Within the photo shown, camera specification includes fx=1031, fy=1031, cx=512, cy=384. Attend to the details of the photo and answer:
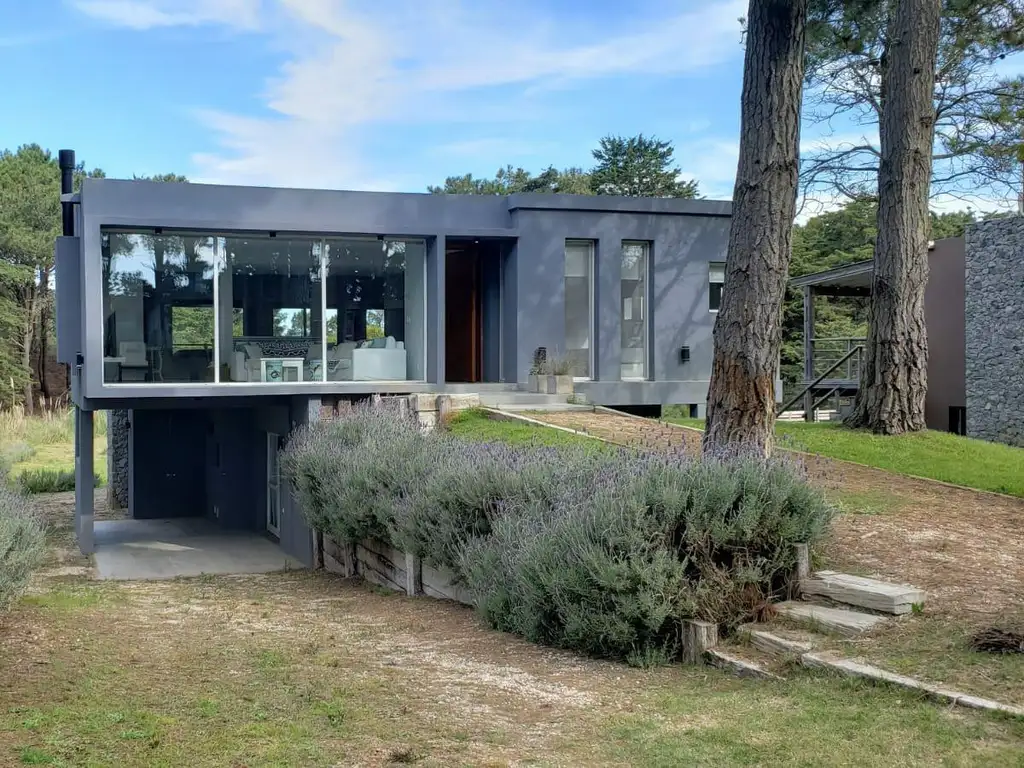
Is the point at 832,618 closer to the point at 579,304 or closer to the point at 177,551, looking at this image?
the point at 579,304

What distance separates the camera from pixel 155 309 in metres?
14.1

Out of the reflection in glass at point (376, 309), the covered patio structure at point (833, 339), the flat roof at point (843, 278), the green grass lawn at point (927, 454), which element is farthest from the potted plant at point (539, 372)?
the flat roof at point (843, 278)

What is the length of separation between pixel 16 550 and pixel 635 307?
40.3ft

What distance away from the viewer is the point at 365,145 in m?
34.7

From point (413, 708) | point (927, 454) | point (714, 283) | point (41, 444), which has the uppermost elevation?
point (714, 283)

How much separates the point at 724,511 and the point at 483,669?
186cm

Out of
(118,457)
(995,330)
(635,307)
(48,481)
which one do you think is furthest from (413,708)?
(48,481)

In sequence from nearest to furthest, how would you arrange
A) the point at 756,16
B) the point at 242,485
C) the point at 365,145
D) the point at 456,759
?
the point at 456,759 < the point at 756,16 < the point at 242,485 < the point at 365,145

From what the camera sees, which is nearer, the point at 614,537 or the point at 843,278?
the point at 614,537

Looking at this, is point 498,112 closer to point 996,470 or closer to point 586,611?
point 996,470

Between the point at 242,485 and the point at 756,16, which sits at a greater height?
the point at 756,16

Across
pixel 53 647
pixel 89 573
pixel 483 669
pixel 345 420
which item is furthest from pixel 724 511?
pixel 89 573

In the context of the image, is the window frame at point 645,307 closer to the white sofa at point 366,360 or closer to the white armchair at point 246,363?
the white sofa at point 366,360

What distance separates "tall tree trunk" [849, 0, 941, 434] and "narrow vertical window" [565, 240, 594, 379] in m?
4.84
